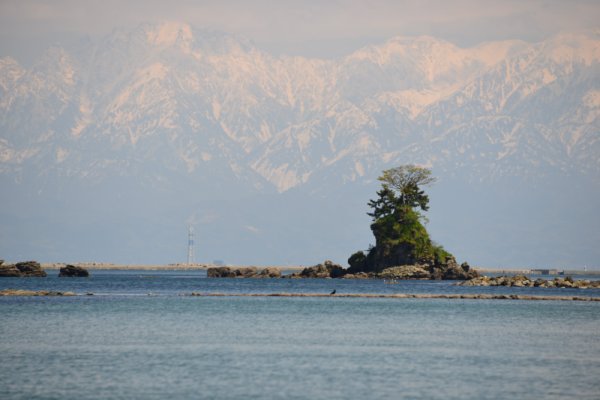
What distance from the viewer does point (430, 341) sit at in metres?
86.7

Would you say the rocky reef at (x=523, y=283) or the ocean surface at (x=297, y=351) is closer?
the ocean surface at (x=297, y=351)

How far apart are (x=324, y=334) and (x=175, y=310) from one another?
2986 centimetres

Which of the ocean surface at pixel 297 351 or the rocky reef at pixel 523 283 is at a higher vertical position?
the rocky reef at pixel 523 283

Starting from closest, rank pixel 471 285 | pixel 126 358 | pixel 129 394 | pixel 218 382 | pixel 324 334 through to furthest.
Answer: pixel 129 394
pixel 218 382
pixel 126 358
pixel 324 334
pixel 471 285

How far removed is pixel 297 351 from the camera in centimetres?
7956

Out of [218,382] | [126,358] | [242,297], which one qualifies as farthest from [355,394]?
[242,297]

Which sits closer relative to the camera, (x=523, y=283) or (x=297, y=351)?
(x=297, y=351)

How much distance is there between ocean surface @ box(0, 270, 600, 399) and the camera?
6247 centimetres

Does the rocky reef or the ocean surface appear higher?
the rocky reef

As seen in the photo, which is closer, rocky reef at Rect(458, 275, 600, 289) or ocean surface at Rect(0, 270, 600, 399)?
ocean surface at Rect(0, 270, 600, 399)

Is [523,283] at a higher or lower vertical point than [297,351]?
higher

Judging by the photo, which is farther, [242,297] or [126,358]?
[242,297]

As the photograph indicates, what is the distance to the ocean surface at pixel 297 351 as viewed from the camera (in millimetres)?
62469

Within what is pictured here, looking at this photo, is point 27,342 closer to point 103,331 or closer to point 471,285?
point 103,331
